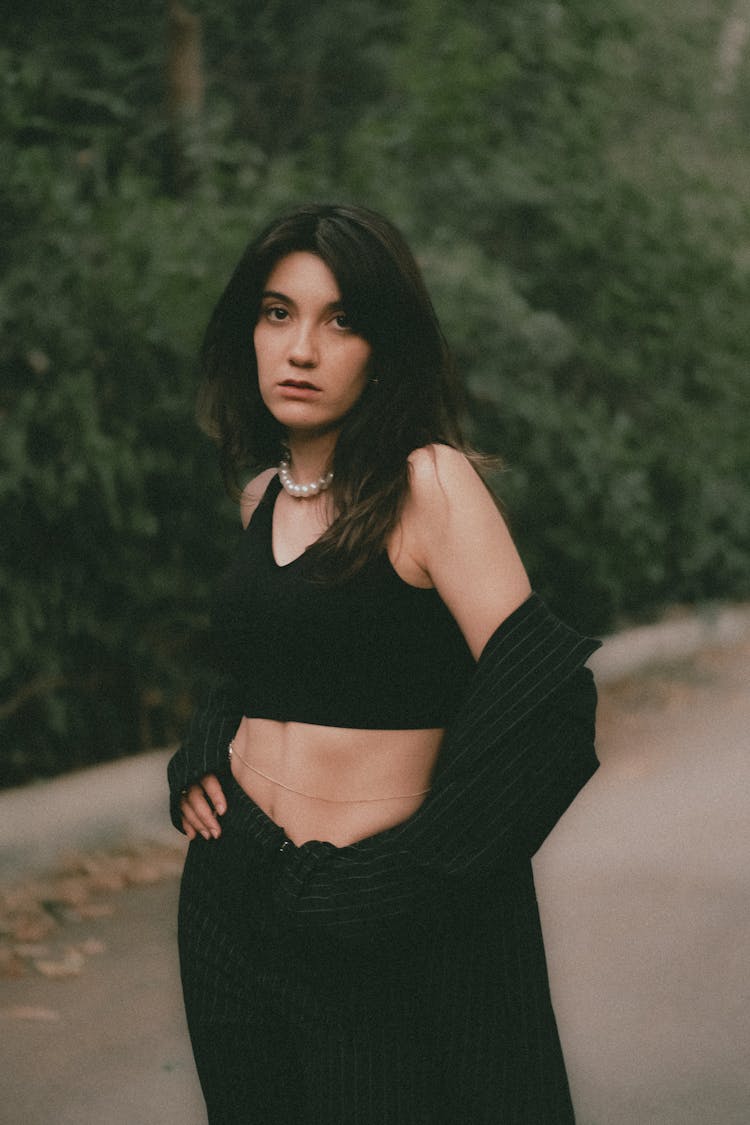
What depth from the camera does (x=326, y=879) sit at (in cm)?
227

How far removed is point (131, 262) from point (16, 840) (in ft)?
8.66

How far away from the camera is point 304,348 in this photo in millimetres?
2346

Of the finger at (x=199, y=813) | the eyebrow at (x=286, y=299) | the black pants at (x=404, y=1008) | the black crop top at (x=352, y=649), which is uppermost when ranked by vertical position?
the eyebrow at (x=286, y=299)

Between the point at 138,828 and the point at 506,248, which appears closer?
the point at 138,828

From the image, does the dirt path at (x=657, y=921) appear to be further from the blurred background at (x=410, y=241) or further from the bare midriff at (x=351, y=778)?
the bare midriff at (x=351, y=778)

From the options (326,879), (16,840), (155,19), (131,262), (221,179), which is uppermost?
(155,19)

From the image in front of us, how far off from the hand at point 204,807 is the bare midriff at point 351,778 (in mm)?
178

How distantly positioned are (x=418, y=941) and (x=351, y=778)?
10.6 inches

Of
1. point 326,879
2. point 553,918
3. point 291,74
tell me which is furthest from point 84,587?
point 291,74

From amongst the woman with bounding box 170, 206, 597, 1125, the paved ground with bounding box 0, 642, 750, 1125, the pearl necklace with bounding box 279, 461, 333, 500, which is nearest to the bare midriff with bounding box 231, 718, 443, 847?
the woman with bounding box 170, 206, 597, 1125

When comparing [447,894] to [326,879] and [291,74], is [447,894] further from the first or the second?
[291,74]

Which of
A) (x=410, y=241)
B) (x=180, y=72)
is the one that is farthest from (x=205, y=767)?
(x=180, y=72)

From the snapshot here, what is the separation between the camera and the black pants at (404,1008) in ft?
7.50

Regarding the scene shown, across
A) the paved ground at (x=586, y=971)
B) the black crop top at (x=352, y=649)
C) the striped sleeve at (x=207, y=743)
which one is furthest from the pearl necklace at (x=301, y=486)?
the paved ground at (x=586, y=971)
